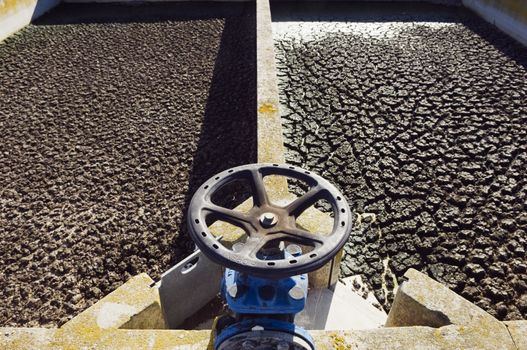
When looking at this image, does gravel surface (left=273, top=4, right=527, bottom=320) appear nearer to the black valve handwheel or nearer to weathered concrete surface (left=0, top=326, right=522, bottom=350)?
weathered concrete surface (left=0, top=326, right=522, bottom=350)

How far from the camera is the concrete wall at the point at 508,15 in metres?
8.42

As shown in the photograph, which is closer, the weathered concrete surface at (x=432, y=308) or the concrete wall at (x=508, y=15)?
the weathered concrete surface at (x=432, y=308)

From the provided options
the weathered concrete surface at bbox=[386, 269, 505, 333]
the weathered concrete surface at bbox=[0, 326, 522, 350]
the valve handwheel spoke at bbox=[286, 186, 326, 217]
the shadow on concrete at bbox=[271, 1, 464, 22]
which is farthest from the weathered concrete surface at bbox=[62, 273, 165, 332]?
the shadow on concrete at bbox=[271, 1, 464, 22]

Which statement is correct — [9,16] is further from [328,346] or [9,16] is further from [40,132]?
[328,346]

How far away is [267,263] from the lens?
1718 mm

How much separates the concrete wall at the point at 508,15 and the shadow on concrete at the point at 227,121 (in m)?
5.60

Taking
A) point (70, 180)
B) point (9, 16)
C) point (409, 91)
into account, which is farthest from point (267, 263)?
point (9, 16)

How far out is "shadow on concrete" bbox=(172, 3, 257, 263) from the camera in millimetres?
4855

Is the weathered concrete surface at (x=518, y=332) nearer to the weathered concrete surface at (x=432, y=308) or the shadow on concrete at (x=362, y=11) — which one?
the weathered concrete surface at (x=432, y=308)

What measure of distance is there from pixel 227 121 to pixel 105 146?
5.57 ft

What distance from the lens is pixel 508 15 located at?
8.94 m

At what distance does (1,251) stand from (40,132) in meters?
2.24

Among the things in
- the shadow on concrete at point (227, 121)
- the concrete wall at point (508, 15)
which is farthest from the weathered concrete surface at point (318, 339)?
the concrete wall at point (508, 15)

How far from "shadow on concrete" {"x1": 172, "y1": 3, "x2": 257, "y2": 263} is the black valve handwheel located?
2.03 metres
